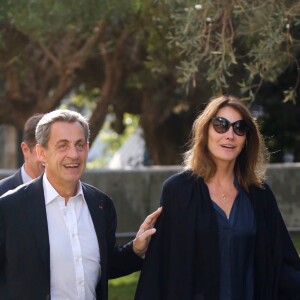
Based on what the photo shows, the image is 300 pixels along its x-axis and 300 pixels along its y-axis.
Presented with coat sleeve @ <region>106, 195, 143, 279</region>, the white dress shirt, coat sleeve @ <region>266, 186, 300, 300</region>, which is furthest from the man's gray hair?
coat sleeve @ <region>266, 186, 300, 300</region>

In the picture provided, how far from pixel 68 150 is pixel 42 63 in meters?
10.1

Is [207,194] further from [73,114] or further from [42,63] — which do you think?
[42,63]

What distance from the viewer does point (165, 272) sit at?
16.6 ft

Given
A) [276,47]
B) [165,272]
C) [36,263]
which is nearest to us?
[36,263]

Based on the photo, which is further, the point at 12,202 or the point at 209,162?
the point at 209,162

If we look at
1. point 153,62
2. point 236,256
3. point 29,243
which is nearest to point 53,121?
point 29,243

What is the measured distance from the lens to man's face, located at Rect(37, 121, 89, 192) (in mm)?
4828

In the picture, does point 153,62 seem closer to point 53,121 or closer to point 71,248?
point 53,121

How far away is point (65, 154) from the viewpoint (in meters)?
4.82

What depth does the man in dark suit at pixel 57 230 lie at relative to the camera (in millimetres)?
4723

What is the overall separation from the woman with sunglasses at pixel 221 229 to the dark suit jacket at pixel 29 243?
0.32 metres

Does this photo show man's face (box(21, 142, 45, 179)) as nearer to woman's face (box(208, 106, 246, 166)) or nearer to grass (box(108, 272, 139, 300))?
woman's face (box(208, 106, 246, 166))

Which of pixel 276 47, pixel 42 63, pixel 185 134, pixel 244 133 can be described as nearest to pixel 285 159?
pixel 185 134

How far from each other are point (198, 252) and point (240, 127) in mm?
710
